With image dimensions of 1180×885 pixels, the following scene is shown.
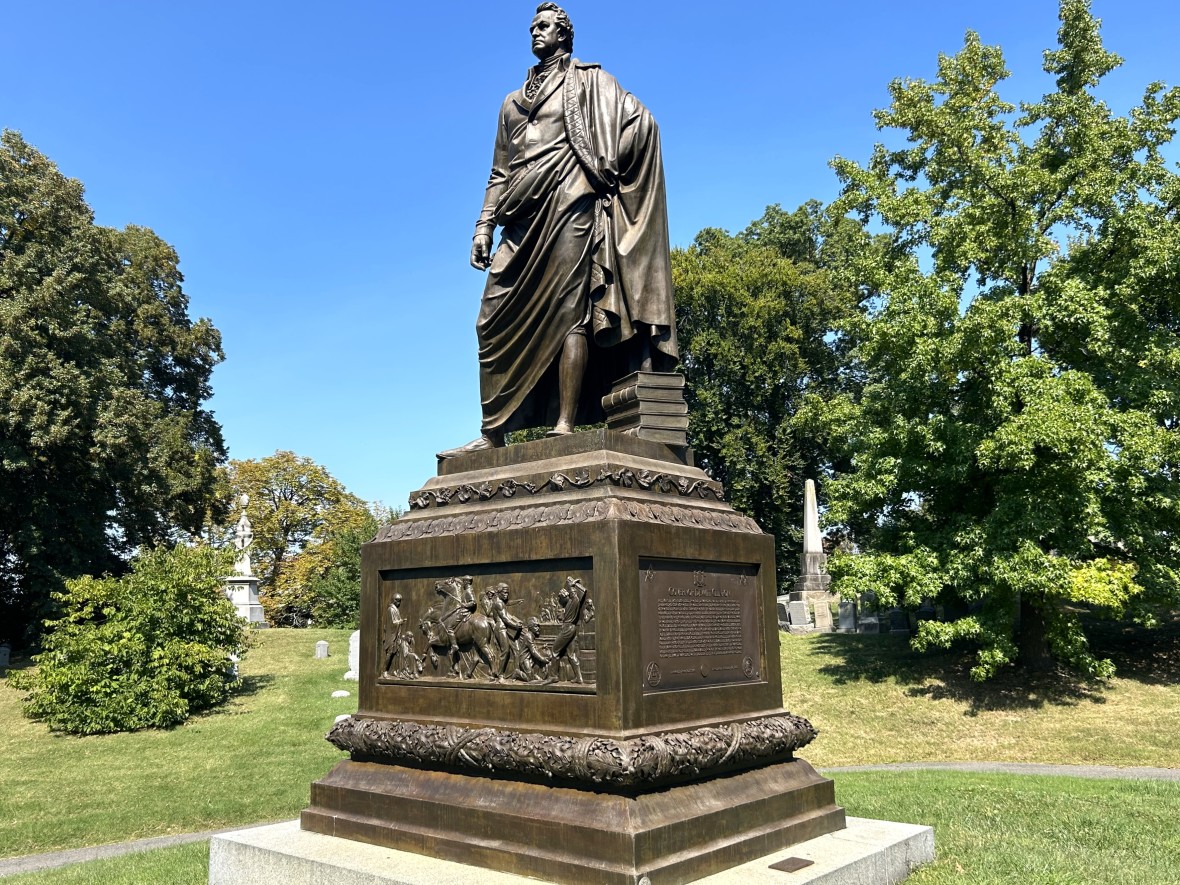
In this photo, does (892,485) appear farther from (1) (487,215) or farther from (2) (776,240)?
(2) (776,240)

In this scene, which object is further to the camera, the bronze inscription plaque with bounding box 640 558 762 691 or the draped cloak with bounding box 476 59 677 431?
the draped cloak with bounding box 476 59 677 431

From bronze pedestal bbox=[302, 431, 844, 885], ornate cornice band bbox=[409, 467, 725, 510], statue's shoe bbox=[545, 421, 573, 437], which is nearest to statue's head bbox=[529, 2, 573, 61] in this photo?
statue's shoe bbox=[545, 421, 573, 437]

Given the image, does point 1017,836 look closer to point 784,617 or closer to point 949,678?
point 949,678

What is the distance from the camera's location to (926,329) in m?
17.3

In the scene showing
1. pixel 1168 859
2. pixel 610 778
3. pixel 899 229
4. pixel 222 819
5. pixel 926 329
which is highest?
pixel 899 229

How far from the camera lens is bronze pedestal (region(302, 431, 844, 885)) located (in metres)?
4.38

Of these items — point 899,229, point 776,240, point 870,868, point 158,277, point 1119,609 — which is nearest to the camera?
point 870,868

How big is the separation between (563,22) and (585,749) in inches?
198

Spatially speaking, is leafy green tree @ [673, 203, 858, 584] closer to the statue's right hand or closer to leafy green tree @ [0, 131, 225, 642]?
leafy green tree @ [0, 131, 225, 642]

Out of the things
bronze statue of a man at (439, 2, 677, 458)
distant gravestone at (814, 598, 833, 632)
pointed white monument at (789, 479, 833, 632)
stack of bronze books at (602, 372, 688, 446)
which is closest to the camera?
stack of bronze books at (602, 372, 688, 446)

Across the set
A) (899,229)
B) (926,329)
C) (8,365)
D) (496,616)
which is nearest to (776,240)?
(899,229)

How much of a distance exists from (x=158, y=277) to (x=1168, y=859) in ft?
124

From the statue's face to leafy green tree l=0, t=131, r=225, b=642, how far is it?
2180 cm

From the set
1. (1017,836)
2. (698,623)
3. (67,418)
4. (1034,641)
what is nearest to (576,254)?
(698,623)
